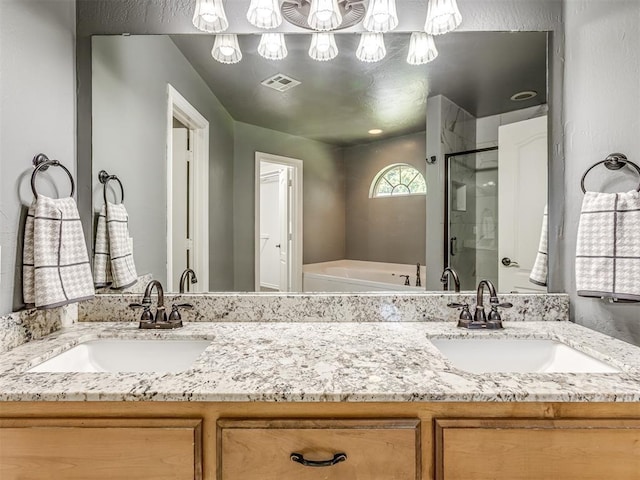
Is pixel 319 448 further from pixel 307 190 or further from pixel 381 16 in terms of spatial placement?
pixel 381 16

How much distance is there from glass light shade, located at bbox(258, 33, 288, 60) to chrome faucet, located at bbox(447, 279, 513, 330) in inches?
50.8

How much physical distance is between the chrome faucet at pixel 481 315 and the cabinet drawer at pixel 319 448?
626 millimetres

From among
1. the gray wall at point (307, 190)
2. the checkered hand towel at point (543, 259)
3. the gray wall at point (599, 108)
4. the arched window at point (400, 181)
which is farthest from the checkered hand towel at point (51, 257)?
the gray wall at point (599, 108)

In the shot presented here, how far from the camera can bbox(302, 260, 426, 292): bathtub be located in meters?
1.53

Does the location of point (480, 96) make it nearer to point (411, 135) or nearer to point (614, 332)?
point (411, 135)

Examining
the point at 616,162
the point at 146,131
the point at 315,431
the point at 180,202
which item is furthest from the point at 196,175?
the point at 616,162

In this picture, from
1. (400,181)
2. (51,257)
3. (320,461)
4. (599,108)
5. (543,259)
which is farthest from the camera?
(400,181)

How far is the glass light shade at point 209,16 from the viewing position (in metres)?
1.38

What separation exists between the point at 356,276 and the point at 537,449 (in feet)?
2.93

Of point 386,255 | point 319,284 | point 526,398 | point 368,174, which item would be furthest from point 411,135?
point 526,398

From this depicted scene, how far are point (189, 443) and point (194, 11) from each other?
1621 millimetres

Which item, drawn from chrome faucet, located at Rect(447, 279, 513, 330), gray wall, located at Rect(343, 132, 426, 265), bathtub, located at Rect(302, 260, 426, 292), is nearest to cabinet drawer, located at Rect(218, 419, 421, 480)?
chrome faucet, located at Rect(447, 279, 513, 330)

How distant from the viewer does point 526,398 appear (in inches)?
31.2

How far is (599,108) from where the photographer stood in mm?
1314
